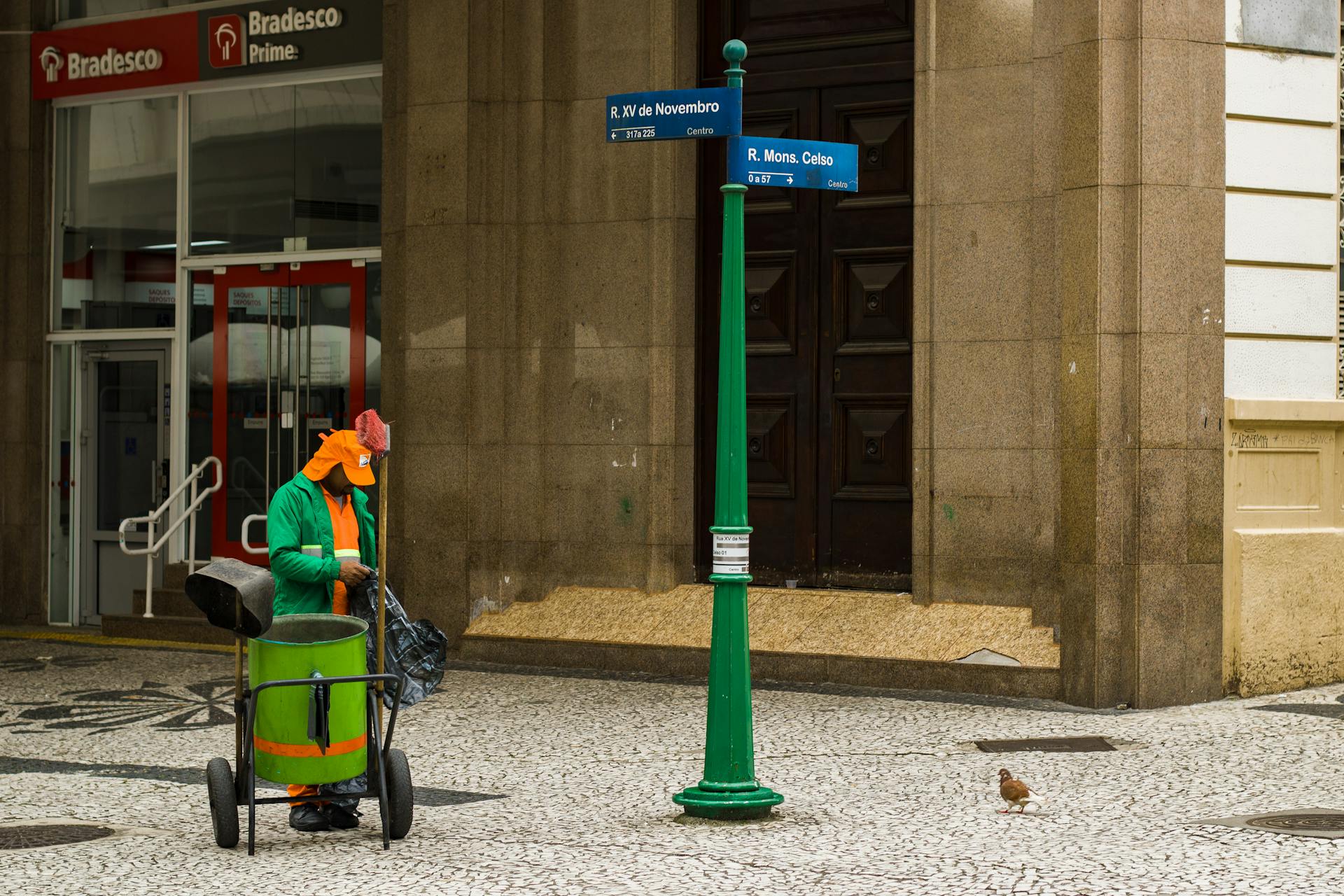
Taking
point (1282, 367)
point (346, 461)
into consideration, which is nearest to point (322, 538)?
point (346, 461)

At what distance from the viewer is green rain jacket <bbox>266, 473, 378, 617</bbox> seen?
7.57 meters

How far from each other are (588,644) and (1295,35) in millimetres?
6123

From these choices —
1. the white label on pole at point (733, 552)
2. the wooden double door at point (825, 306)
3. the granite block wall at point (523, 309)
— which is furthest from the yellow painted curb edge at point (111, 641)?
the white label on pole at point (733, 552)

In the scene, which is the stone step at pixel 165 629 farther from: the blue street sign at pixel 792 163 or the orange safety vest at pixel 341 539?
the blue street sign at pixel 792 163

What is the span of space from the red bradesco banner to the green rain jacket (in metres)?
9.27

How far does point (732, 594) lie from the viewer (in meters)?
7.74

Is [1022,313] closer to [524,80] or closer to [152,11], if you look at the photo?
[524,80]

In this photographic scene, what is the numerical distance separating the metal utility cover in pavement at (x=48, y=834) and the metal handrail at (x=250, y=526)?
6.07 m

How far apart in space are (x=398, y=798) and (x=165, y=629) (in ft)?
27.7

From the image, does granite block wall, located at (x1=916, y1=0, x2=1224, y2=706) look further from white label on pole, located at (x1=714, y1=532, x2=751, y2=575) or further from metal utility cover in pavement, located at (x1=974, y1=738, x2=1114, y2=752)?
white label on pole, located at (x1=714, y1=532, x2=751, y2=575)

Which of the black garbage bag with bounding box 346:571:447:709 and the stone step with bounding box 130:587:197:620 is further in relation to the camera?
the stone step with bounding box 130:587:197:620

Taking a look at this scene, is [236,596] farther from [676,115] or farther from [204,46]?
[204,46]

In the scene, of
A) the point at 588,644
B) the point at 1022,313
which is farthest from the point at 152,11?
the point at 1022,313

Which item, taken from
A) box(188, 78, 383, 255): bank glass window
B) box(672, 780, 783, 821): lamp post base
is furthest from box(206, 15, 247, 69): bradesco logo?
box(672, 780, 783, 821): lamp post base
